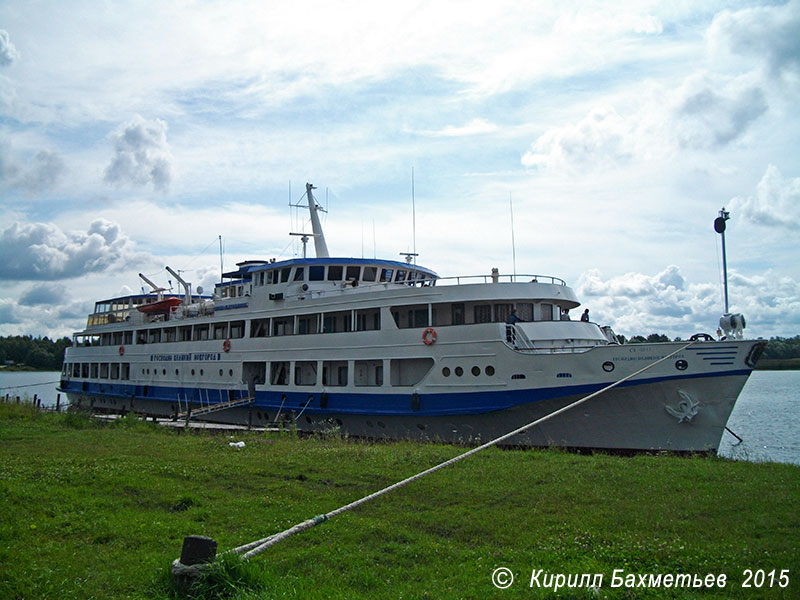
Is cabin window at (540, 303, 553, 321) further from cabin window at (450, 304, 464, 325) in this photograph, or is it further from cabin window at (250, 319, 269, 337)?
cabin window at (250, 319, 269, 337)

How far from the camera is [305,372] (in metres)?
23.1

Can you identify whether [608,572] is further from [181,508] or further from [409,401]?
[409,401]

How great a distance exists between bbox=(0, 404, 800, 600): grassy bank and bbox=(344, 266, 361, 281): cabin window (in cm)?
1128

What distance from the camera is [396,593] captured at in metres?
5.75

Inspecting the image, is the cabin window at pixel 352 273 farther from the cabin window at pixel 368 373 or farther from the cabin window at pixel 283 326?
the cabin window at pixel 368 373

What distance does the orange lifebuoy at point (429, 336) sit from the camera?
18.4 m

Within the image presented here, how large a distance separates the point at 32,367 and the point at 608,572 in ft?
391

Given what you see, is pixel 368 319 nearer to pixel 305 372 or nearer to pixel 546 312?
pixel 305 372

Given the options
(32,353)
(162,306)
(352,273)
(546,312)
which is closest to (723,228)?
(546,312)

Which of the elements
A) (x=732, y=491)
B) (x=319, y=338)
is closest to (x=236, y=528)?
(x=732, y=491)

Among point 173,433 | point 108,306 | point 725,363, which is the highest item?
point 108,306

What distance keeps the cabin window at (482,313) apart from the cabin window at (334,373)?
5.25 metres

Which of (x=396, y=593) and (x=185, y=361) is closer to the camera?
(x=396, y=593)

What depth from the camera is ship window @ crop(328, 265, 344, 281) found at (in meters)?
23.7
